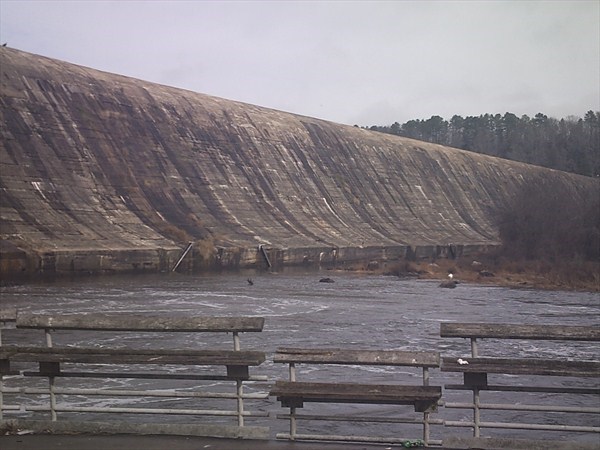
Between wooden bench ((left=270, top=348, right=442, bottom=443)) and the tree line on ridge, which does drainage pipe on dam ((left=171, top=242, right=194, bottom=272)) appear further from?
the tree line on ridge

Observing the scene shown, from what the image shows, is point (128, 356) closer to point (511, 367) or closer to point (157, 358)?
point (157, 358)

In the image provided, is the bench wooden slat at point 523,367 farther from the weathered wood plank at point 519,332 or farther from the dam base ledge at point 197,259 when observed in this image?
the dam base ledge at point 197,259

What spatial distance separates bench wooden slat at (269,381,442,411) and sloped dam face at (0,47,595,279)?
74.9 feet

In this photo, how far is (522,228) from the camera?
44.6 meters

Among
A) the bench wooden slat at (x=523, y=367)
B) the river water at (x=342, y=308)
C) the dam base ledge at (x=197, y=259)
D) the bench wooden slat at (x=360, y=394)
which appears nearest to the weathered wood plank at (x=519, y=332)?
the bench wooden slat at (x=523, y=367)

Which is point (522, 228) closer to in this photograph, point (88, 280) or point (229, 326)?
point (88, 280)

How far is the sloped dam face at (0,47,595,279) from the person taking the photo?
31266mm

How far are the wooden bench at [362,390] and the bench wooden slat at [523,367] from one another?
15 cm

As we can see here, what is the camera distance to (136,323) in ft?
18.8

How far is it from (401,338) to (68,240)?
1720cm

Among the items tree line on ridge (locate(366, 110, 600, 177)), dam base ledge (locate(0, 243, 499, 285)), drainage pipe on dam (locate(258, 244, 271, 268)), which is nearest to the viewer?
dam base ledge (locate(0, 243, 499, 285))

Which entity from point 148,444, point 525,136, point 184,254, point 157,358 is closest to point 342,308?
point 184,254

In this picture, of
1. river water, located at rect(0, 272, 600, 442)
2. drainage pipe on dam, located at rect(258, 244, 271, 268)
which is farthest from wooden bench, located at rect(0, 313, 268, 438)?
drainage pipe on dam, located at rect(258, 244, 271, 268)

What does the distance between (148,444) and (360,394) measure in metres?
1.53
